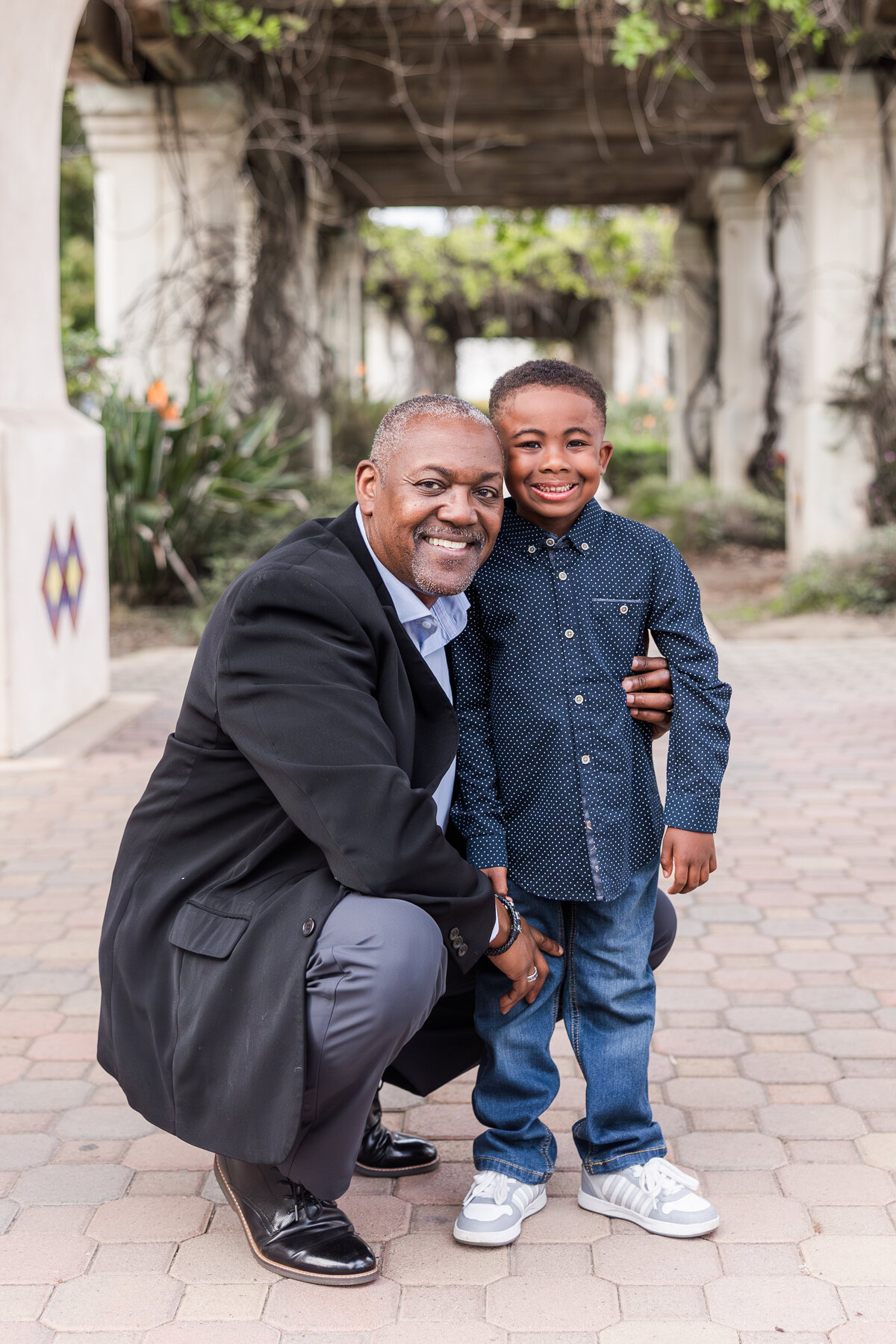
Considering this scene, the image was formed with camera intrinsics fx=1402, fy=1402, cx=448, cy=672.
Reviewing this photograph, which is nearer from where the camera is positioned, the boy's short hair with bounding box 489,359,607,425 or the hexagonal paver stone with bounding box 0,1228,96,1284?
the hexagonal paver stone with bounding box 0,1228,96,1284

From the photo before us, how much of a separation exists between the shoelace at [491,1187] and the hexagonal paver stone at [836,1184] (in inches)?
20.0

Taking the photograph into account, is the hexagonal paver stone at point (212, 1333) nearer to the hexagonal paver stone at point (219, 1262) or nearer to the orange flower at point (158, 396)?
the hexagonal paver stone at point (219, 1262)

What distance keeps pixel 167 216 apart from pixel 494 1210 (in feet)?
30.5

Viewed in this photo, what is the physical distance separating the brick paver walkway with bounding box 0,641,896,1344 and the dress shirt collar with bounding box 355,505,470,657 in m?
0.99

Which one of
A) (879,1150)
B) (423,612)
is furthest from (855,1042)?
(423,612)

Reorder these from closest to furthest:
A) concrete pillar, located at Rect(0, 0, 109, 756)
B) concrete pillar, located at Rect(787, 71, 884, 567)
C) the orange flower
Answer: concrete pillar, located at Rect(0, 0, 109, 756) < the orange flower < concrete pillar, located at Rect(787, 71, 884, 567)

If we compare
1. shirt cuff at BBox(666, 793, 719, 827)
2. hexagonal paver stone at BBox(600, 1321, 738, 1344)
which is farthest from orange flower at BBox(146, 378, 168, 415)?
hexagonal paver stone at BBox(600, 1321, 738, 1344)

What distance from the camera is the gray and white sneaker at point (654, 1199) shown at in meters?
2.29

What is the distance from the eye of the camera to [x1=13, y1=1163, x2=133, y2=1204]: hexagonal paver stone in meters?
2.46

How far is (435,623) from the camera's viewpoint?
2.30 meters

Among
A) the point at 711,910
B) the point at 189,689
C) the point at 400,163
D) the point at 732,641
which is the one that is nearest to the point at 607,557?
the point at 189,689

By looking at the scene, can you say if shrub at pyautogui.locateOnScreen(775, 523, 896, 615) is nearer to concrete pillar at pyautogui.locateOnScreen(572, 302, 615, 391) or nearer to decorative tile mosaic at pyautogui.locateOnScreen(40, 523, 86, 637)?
decorative tile mosaic at pyautogui.locateOnScreen(40, 523, 86, 637)

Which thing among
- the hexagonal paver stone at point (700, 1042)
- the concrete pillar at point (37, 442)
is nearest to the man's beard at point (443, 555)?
the hexagonal paver stone at point (700, 1042)

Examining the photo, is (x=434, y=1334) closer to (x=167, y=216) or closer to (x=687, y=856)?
(x=687, y=856)
